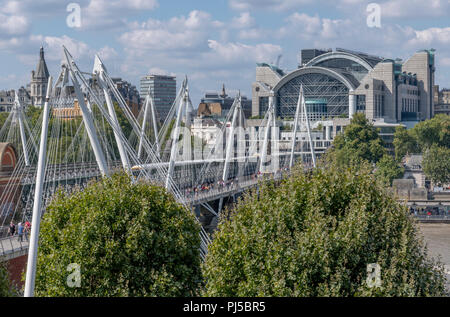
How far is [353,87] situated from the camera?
362ft

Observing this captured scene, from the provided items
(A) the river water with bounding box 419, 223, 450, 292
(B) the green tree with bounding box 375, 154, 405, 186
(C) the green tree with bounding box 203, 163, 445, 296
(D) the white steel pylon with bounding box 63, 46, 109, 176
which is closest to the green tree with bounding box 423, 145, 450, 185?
(B) the green tree with bounding box 375, 154, 405, 186

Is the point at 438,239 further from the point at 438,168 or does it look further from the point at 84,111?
the point at 84,111

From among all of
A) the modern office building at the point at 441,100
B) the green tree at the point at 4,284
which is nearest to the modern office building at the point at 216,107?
the modern office building at the point at 441,100

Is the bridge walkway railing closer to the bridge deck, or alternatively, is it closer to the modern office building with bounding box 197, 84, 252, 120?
the bridge deck

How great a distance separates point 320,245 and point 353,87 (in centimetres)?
9727

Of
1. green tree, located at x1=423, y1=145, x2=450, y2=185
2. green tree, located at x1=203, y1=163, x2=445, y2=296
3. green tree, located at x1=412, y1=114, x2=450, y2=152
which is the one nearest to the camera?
green tree, located at x1=203, y1=163, x2=445, y2=296

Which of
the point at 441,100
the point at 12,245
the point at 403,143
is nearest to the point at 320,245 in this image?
the point at 12,245

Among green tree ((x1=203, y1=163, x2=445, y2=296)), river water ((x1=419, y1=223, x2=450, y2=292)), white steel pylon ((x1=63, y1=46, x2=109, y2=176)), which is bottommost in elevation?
river water ((x1=419, y1=223, x2=450, y2=292))

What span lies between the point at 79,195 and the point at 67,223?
1.08m

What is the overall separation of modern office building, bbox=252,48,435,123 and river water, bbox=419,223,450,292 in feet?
174

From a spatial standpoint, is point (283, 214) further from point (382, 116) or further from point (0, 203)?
point (382, 116)

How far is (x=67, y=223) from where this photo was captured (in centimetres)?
1770

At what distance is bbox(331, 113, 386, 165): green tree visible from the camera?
7812 cm

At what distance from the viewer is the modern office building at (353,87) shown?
109 metres
